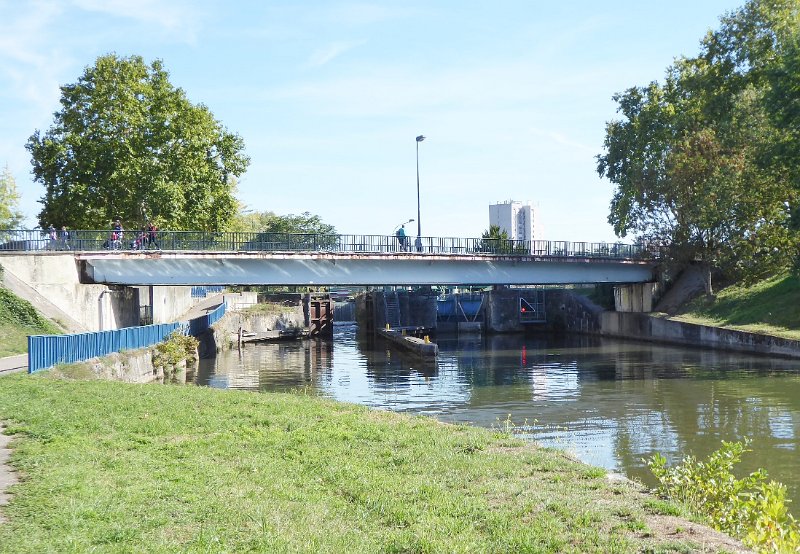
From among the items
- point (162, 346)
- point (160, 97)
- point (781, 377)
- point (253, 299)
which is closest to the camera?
point (781, 377)

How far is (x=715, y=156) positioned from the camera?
53625mm

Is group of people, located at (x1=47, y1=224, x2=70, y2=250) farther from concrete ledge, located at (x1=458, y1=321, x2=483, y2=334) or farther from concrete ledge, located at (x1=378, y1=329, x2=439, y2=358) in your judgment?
concrete ledge, located at (x1=458, y1=321, x2=483, y2=334)

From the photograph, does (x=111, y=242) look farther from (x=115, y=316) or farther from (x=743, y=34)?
(x=743, y=34)

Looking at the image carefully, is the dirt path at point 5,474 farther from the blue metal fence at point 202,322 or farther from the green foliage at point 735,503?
the blue metal fence at point 202,322

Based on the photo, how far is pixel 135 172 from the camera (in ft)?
175

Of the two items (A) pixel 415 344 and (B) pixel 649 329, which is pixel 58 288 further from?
(B) pixel 649 329

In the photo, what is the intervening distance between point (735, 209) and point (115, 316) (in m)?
37.6

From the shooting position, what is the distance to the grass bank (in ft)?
113

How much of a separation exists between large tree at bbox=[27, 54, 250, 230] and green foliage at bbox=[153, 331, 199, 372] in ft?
47.5

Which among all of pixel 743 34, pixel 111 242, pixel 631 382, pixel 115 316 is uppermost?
pixel 743 34

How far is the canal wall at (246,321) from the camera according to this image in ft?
181

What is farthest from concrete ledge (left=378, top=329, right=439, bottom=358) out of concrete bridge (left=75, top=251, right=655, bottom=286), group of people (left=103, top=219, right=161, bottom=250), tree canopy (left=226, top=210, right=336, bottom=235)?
tree canopy (left=226, top=210, right=336, bottom=235)

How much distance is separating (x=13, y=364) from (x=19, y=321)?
916 centimetres

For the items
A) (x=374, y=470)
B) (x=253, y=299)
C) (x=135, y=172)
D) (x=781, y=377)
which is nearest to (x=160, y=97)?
(x=135, y=172)
